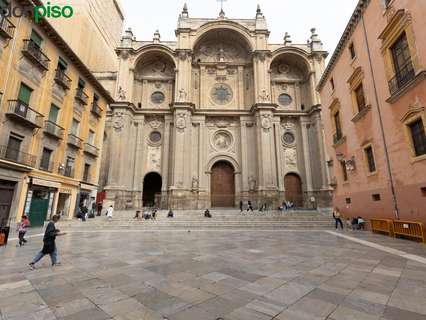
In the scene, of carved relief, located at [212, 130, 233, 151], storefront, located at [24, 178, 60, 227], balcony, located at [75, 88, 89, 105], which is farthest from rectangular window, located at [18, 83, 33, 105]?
carved relief, located at [212, 130, 233, 151]

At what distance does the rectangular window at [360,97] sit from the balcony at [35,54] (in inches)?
792

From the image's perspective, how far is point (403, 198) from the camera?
390 inches

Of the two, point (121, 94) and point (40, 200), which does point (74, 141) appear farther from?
point (121, 94)

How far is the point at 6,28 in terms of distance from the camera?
1215 centimetres

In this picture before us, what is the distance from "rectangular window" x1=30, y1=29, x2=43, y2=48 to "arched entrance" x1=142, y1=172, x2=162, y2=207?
15.5m

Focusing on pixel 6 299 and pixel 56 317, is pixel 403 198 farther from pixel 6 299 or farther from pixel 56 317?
pixel 6 299

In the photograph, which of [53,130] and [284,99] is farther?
[284,99]

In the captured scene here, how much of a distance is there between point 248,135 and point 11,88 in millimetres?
21242

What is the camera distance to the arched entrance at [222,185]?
24953 millimetres

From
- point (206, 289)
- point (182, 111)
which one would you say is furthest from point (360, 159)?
point (182, 111)

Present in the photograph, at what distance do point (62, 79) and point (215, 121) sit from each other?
15931 millimetres

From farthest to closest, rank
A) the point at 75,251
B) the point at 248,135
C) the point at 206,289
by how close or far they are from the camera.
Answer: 1. the point at 248,135
2. the point at 75,251
3. the point at 206,289

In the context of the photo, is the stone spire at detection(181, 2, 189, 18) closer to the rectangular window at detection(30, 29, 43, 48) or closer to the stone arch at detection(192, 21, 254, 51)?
the stone arch at detection(192, 21, 254, 51)

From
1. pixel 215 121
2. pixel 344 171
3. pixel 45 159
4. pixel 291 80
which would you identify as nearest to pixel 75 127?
pixel 45 159
